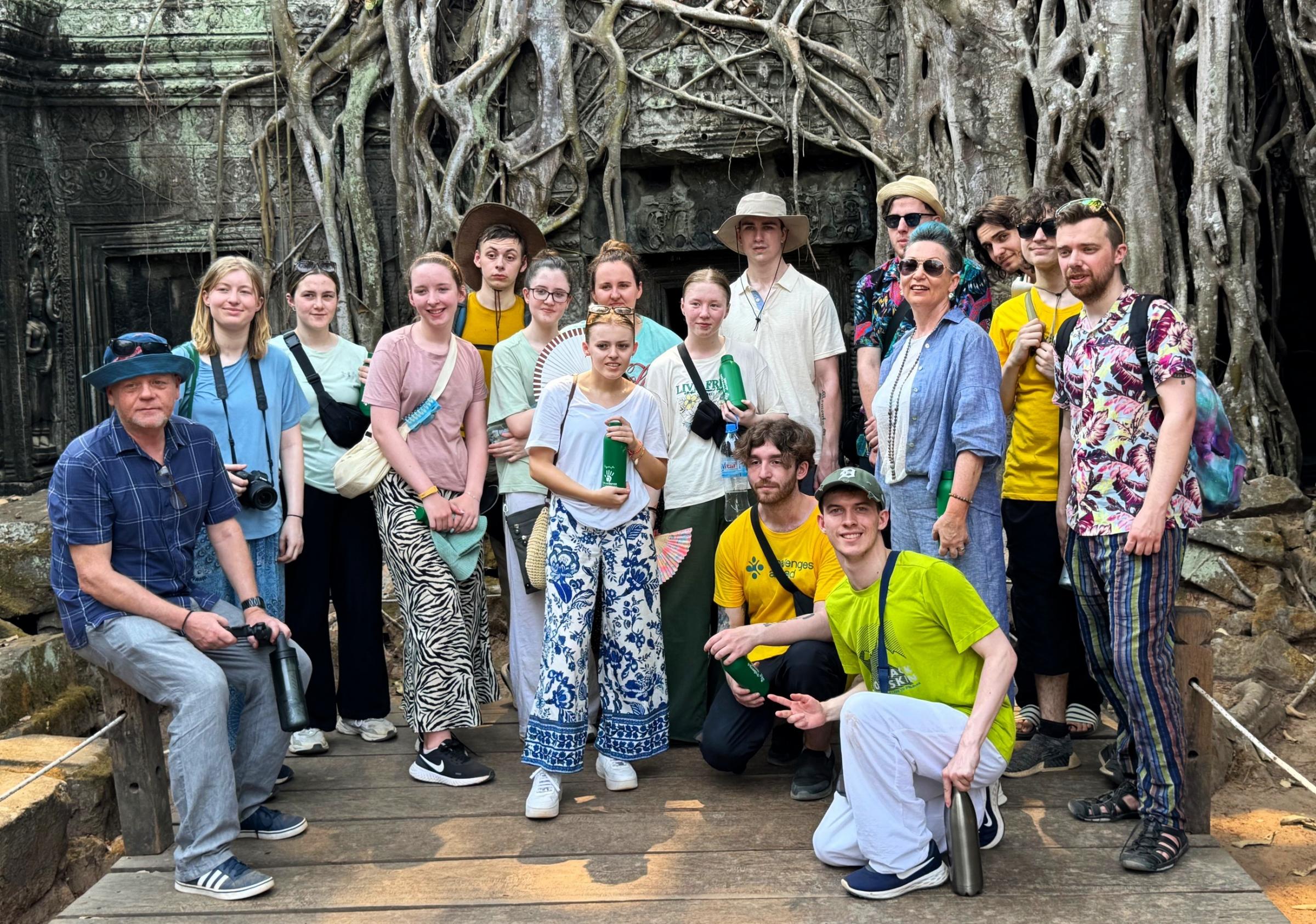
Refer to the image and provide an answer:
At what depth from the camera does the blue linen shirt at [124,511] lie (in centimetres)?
274

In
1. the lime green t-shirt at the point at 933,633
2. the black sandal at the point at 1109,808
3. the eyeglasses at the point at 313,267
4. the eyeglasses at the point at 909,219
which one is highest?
the eyeglasses at the point at 909,219

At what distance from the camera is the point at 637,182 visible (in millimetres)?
6695

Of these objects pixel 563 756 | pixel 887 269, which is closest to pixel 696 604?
pixel 563 756

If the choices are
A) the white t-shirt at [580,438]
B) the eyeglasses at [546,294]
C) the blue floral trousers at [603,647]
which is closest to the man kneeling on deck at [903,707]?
the blue floral trousers at [603,647]

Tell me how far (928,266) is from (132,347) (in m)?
1.97

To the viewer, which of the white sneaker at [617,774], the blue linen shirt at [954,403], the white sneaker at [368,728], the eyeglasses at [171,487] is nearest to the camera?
the eyeglasses at [171,487]

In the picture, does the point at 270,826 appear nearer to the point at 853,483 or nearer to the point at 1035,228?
the point at 853,483

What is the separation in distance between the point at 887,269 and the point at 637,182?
333 cm

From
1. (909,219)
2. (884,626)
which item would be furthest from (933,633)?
(909,219)

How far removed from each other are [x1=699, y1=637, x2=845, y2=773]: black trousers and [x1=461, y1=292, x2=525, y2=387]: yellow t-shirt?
1319 mm

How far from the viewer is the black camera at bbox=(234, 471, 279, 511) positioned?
326 centimetres

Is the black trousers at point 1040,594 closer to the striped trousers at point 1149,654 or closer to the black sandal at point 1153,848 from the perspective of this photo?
the striped trousers at point 1149,654

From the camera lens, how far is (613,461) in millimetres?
3193

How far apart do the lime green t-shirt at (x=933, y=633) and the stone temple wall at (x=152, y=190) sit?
419 cm
